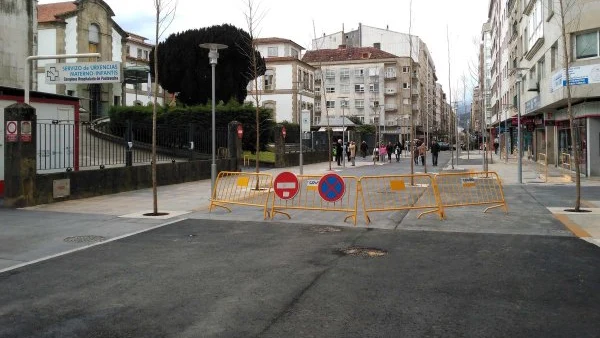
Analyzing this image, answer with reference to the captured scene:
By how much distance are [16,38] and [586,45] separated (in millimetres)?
26809

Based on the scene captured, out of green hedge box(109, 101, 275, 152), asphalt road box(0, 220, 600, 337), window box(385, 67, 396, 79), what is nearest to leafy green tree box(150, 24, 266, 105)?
green hedge box(109, 101, 275, 152)

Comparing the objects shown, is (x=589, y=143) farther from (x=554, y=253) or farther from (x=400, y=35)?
(x=400, y=35)

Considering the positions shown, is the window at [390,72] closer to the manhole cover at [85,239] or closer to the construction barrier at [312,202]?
the construction barrier at [312,202]

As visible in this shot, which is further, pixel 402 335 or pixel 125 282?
pixel 125 282

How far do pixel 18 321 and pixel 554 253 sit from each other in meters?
6.74

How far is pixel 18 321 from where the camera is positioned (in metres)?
4.78

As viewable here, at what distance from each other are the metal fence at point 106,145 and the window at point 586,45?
1642 centimetres

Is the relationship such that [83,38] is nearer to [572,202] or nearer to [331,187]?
[331,187]

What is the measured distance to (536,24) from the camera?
30781 mm

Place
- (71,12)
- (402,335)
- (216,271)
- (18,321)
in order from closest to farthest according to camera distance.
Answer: (402,335)
(18,321)
(216,271)
(71,12)

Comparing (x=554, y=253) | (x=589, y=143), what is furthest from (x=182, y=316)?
(x=589, y=143)

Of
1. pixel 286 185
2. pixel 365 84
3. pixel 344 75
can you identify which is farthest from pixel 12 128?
pixel 365 84

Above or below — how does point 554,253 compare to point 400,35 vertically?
below

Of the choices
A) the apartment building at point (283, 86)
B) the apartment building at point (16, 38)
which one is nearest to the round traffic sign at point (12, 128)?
the apartment building at point (16, 38)
